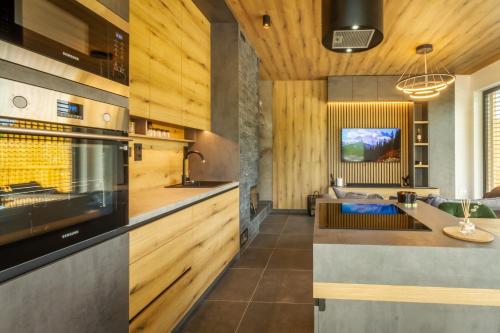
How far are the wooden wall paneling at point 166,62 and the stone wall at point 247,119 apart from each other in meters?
1.18

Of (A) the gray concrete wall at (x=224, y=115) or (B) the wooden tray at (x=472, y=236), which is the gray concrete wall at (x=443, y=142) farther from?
(B) the wooden tray at (x=472, y=236)

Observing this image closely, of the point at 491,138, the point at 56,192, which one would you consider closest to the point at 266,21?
the point at 56,192

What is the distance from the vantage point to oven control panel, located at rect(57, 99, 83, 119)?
1.17 m

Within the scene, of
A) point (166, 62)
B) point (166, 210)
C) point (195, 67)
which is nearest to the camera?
point (166, 210)

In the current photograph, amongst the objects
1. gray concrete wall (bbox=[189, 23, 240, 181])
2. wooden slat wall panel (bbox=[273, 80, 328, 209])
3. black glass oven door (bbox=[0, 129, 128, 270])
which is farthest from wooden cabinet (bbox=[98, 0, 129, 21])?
wooden slat wall panel (bbox=[273, 80, 328, 209])

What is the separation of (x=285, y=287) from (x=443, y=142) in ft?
16.9

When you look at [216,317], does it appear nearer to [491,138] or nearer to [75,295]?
[75,295]

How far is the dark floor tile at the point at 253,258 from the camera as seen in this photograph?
12.0ft

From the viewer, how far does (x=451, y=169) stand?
6383 mm

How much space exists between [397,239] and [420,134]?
19.2 feet

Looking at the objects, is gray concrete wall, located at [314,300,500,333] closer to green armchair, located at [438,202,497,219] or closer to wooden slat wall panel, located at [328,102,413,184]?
green armchair, located at [438,202,497,219]

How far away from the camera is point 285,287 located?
3033 mm

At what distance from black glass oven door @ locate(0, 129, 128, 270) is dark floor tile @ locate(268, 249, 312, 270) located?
2500 mm

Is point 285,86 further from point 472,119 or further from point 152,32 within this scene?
point 152,32
